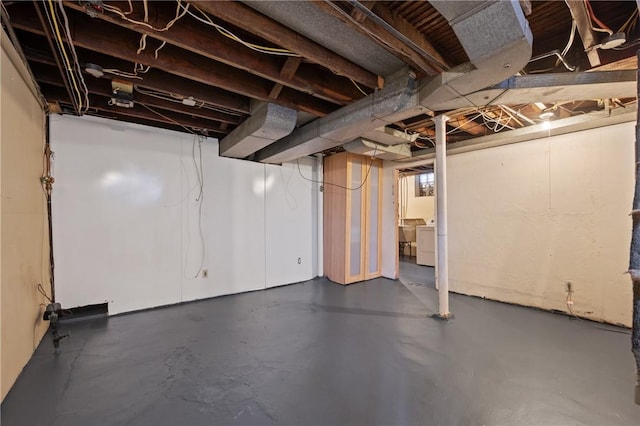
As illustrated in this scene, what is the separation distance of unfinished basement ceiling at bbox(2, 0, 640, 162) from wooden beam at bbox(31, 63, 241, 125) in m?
0.01

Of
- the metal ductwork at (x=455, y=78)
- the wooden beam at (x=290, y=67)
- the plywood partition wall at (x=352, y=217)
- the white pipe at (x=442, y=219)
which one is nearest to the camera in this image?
the metal ductwork at (x=455, y=78)

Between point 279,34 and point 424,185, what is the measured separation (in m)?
7.02

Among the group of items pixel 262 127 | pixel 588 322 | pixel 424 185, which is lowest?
pixel 588 322

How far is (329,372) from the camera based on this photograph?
195 cm

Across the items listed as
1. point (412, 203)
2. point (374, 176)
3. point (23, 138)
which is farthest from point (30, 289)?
point (412, 203)

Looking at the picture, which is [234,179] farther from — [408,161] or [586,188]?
[586,188]

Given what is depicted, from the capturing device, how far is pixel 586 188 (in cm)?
299

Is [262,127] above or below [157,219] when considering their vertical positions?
above

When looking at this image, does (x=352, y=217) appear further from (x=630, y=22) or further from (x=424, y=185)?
(x=424, y=185)

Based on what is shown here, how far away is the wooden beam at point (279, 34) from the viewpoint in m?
1.48

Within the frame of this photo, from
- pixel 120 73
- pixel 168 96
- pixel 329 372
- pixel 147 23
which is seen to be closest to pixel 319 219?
pixel 168 96

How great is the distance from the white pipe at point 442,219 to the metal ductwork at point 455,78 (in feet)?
2.44

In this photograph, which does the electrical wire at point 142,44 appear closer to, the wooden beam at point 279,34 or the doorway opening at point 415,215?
the wooden beam at point 279,34

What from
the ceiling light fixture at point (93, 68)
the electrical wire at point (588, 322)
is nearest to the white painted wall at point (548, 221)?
the electrical wire at point (588, 322)
